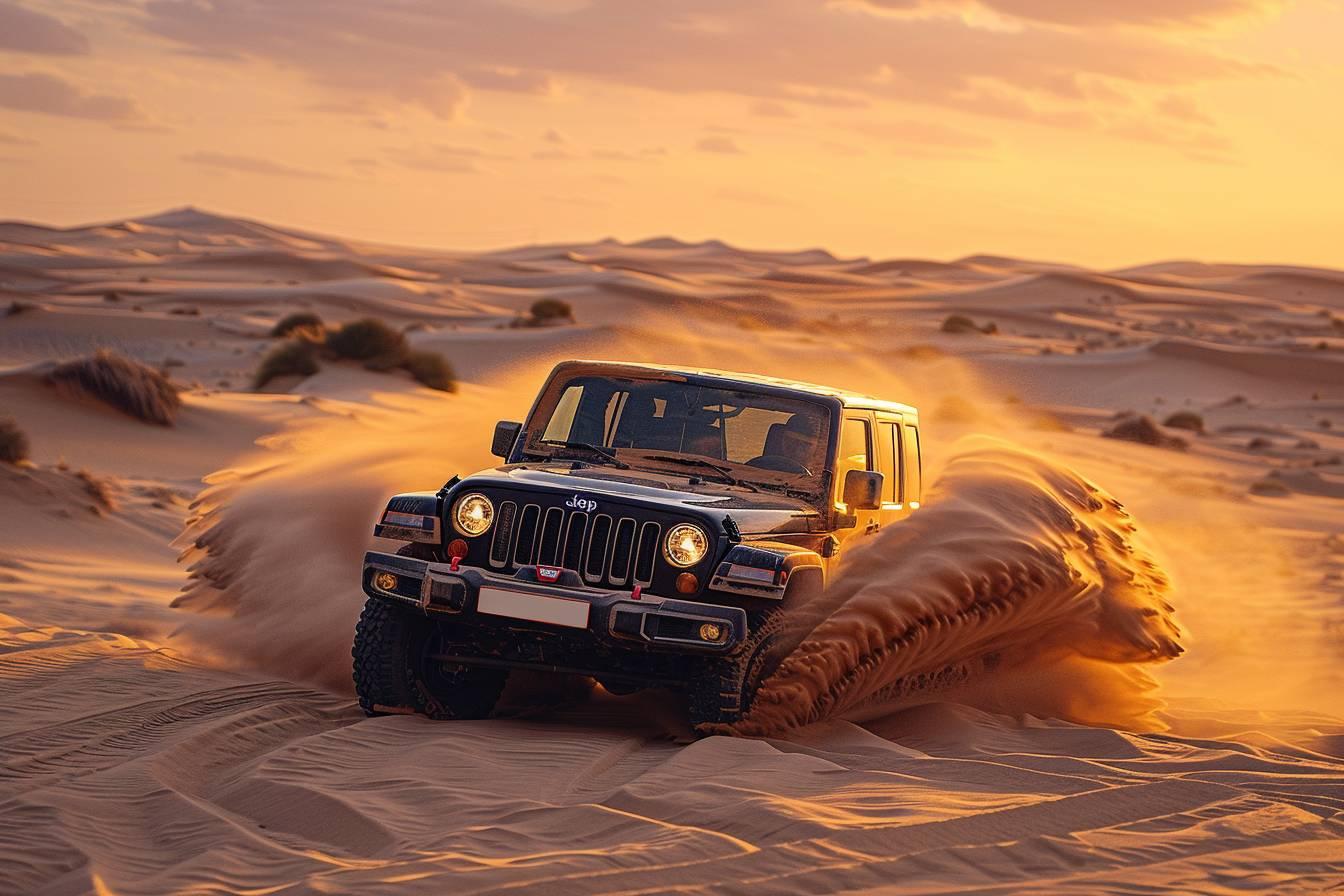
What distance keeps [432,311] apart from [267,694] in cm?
5717

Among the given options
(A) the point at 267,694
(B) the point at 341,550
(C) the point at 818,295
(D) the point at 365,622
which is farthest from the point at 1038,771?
(C) the point at 818,295

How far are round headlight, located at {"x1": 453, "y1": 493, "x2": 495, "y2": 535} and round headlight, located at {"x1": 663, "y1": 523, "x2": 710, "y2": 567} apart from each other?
86cm

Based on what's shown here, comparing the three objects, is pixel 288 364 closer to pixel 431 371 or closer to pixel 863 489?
pixel 431 371

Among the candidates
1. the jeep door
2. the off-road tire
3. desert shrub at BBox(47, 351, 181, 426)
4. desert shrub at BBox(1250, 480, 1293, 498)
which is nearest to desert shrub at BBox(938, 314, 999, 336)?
desert shrub at BBox(1250, 480, 1293, 498)

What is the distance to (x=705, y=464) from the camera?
8641mm

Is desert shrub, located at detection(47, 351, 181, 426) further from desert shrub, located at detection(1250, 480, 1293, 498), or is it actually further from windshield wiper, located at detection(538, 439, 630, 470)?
windshield wiper, located at detection(538, 439, 630, 470)

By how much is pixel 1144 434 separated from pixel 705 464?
25.8 meters

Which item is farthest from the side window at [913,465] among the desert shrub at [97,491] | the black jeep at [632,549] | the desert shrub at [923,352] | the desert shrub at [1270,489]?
the desert shrub at [923,352]

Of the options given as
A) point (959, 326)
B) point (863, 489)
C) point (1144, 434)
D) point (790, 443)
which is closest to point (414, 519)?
point (790, 443)

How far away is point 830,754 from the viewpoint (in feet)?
25.3

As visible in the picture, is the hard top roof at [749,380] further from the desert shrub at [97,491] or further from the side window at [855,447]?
the desert shrub at [97,491]

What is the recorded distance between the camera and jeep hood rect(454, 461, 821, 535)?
7.82 m

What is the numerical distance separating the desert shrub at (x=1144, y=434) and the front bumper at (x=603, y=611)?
85.8ft

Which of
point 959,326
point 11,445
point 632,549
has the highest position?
point 959,326
